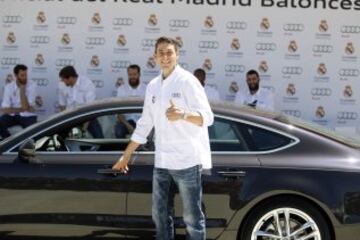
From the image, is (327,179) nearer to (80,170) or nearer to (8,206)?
(80,170)

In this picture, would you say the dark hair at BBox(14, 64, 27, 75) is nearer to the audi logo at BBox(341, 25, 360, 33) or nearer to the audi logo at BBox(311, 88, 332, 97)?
the audi logo at BBox(311, 88, 332, 97)

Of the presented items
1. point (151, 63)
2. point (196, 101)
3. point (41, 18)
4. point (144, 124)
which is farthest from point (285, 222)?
point (41, 18)

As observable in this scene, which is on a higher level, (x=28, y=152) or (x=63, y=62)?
(x=63, y=62)

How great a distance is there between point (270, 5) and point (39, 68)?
3.88 meters

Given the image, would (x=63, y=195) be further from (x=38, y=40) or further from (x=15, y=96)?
(x=38, y=40)

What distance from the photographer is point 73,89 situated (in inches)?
414

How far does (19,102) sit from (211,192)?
6208 mm

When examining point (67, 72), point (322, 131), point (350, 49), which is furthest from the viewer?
point (350, 49)

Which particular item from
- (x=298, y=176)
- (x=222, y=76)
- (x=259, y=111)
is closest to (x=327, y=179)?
(x=298, y=176)

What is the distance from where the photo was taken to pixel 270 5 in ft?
35.2

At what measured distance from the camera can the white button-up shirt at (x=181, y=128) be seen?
4.73 meters

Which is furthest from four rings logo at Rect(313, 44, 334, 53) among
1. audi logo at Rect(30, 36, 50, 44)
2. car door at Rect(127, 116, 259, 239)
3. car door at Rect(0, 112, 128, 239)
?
car door at Rect(0, 112, 128, 239)

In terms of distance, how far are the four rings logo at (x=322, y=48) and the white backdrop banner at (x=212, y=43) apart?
0.05 feet

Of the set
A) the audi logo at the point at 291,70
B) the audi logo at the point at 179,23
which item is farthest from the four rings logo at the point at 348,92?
the audi logo at the point at 179,23
